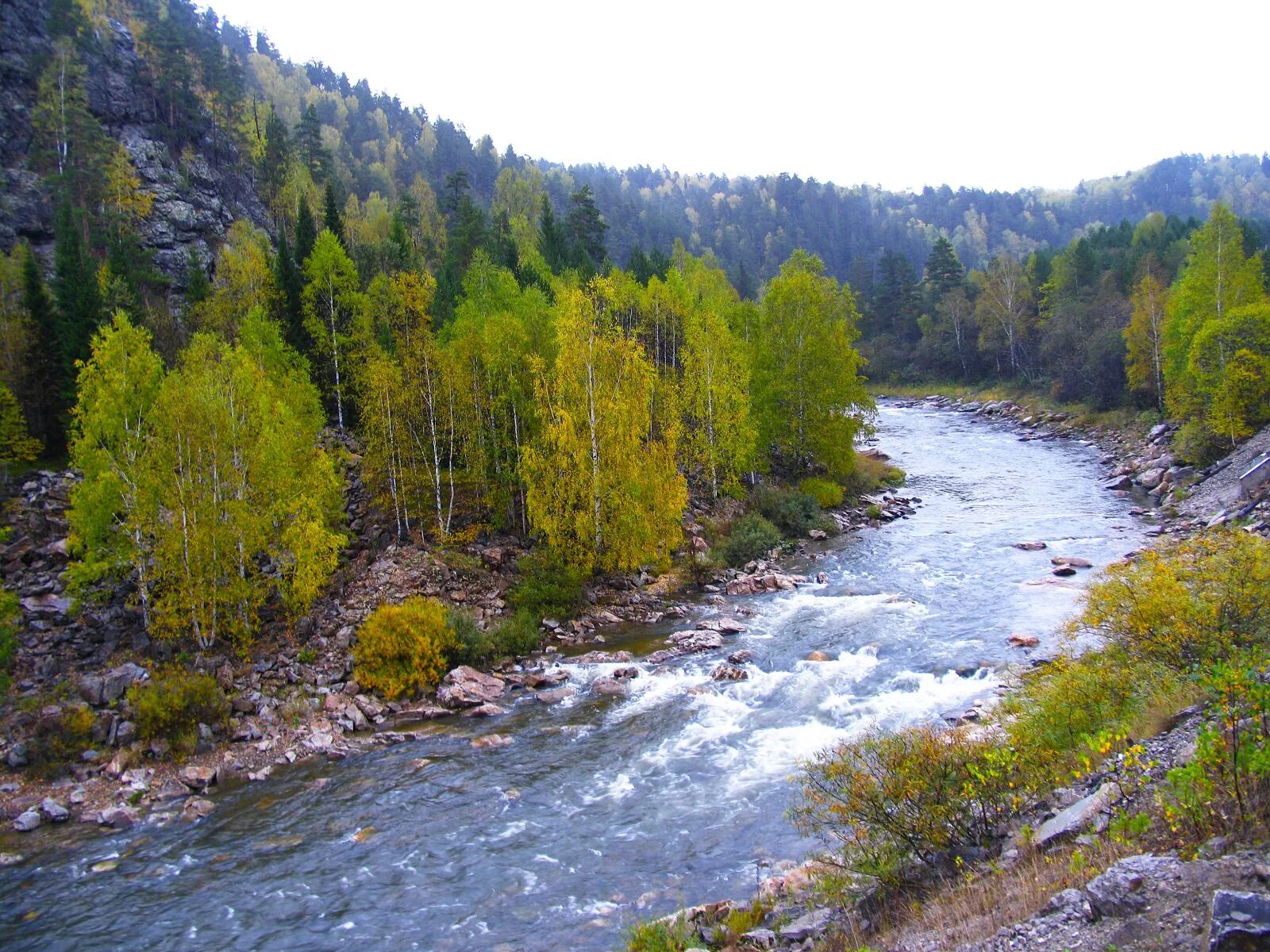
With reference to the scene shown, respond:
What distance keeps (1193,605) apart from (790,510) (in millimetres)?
25925

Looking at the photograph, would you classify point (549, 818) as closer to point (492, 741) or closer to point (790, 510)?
point (492, 741)

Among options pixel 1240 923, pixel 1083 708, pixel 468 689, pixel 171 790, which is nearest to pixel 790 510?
pixel 468 689

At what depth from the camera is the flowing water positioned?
525 inches

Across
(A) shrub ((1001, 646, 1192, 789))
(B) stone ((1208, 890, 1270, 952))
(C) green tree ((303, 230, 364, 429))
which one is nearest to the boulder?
(A) shrub ((1001, 646, 1192, 789))

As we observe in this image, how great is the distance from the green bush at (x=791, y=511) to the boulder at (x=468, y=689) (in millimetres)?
19435

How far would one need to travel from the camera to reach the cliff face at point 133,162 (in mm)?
56094

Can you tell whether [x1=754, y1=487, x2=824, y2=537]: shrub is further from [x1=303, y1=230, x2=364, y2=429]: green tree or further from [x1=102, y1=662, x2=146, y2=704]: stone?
[x1=102, y1=662, x2=146, y2=704]: stone

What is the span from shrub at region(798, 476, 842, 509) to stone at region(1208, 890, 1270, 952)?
1394 inches

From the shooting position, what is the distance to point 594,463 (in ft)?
96.7

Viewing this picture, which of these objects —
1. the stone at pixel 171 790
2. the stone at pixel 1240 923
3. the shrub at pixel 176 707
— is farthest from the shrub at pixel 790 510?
the stone at pixel 1240 923

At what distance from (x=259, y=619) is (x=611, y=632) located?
40.1 ft

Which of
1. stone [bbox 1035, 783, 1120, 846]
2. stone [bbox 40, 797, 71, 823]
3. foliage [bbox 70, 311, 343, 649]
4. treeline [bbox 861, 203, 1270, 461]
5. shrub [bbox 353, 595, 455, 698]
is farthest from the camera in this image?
treeline [bbox 861, 203, 1270, 461]

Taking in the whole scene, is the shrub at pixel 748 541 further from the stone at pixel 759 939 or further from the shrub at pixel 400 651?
the stone at pixel 759 939

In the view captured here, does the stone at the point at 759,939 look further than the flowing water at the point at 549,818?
No
